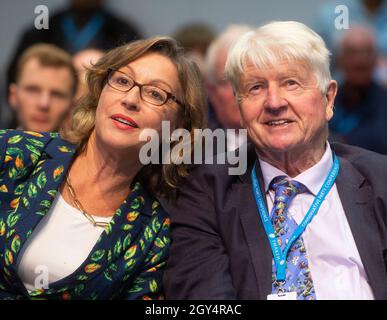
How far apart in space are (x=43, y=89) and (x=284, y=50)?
5.92 ft

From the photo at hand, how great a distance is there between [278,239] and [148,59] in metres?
0.89

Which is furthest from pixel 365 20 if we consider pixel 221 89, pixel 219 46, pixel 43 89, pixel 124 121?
pixel 124 121

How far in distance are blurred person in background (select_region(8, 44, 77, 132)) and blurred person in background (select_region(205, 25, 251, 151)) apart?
819mm

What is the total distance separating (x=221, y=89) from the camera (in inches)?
150

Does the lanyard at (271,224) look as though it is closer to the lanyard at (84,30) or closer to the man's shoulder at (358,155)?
the man's shoulder at (358,155)

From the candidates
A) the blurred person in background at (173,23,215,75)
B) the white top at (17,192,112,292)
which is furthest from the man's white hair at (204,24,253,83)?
the white top at (17,192,112,292)

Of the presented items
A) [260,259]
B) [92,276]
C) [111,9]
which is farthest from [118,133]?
[111,9]

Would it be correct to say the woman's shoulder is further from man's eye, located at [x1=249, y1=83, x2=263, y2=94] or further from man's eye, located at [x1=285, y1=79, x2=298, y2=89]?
man's eye, located at [x1=285, y1=79, x2=298, y2=89]

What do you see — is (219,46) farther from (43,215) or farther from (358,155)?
(43,215)

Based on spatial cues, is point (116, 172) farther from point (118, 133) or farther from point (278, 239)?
point (278, 239)

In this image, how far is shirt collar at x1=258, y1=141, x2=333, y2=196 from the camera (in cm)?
257

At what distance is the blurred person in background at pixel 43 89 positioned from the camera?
12.3ft

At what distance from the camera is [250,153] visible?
2.79 meters

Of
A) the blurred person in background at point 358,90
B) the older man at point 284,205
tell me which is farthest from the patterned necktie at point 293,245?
the blurred person in background at point 358,90
